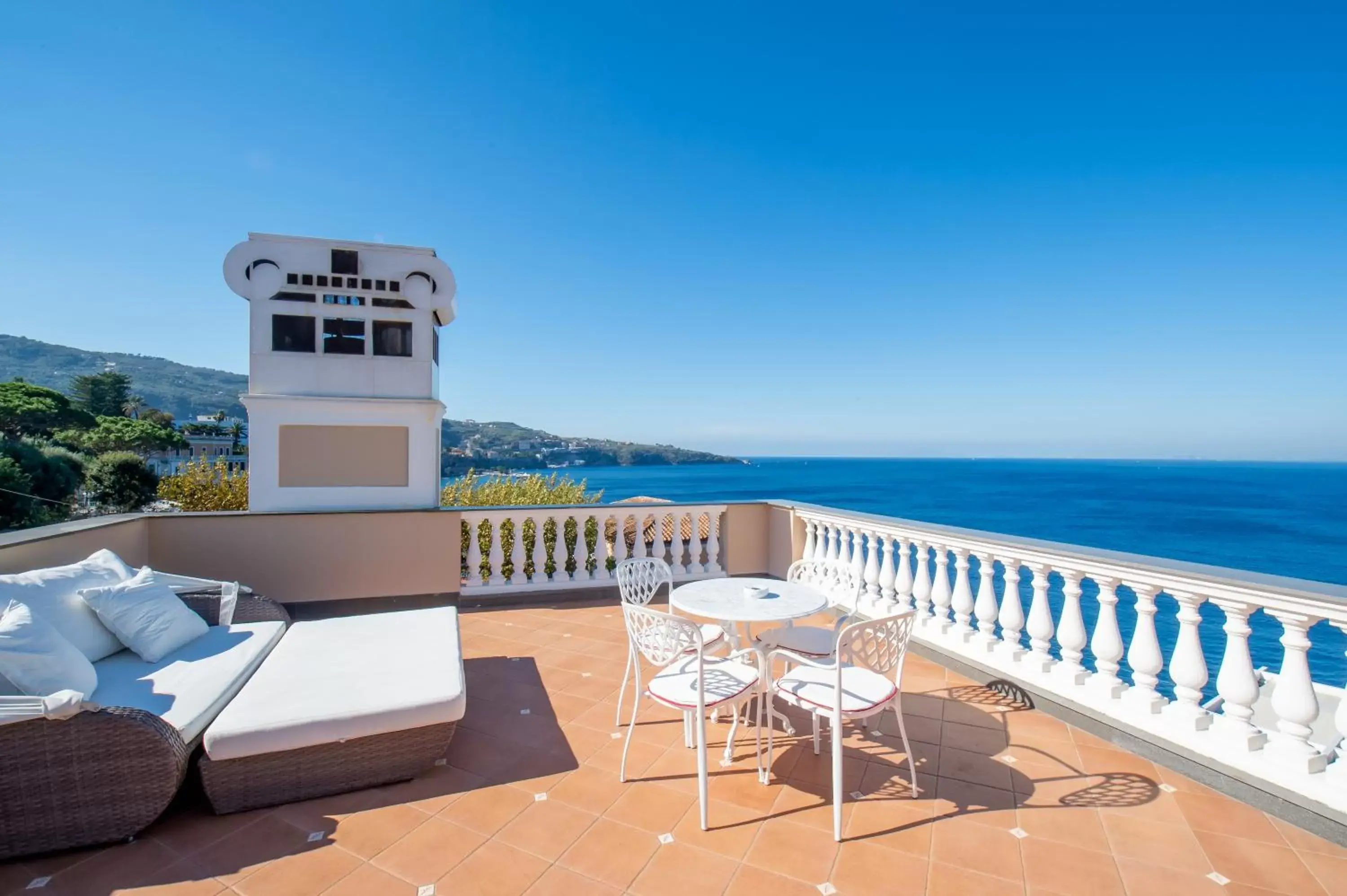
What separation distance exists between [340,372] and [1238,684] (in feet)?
22.1

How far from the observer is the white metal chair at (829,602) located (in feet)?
9.37

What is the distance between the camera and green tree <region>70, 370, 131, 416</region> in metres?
39.1

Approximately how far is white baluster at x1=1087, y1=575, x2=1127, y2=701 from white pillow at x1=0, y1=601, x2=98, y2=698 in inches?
175

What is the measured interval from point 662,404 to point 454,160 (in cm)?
2251

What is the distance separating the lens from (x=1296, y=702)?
2.11m

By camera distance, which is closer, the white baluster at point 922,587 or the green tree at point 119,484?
the white baluster at point 922,587

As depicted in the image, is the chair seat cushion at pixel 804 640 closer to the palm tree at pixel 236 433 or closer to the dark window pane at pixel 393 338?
the dark window pane at pixel 393 338

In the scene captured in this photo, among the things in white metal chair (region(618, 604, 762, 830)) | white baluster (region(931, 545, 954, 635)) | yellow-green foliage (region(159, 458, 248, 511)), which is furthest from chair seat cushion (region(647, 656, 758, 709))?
yellow-green foliage (region(159, 458, 248, 511))

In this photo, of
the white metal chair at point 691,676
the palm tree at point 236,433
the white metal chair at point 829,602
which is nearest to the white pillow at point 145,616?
the white metal chair at point 691,676

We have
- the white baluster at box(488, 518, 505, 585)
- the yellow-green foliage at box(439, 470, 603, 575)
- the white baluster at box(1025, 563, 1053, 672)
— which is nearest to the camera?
the white baluster at box(1025, 563, 1053, 672)

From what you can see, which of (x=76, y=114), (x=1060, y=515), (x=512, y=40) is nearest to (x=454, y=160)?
(x=512, y=40)

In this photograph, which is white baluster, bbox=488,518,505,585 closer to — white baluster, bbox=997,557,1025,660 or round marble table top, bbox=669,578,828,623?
round marble table top, bbox=669,578,828,623

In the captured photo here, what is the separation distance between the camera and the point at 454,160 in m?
7.73

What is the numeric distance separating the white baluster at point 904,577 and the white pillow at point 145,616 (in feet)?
14.7
